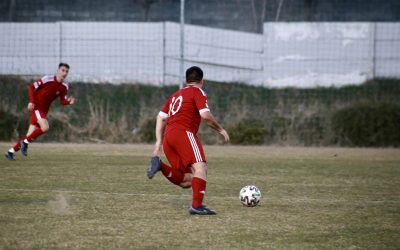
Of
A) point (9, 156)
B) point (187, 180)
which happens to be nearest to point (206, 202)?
point (187, 180)

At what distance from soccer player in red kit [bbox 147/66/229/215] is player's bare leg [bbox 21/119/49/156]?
21.1ft

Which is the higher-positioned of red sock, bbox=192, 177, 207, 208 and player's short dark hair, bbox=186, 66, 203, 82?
player's short dark hair, bbox=186, 66, 203, 82

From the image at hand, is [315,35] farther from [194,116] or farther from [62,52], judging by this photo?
[194,116]

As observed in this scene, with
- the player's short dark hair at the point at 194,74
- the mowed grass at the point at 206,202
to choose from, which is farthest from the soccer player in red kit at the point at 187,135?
the mowed grass at the point at 206,202

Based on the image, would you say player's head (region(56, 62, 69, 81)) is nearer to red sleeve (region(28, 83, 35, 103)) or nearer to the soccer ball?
red sleeve (region(28, 83, 35, 103))

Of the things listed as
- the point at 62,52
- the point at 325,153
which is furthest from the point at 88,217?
the point at 62,52

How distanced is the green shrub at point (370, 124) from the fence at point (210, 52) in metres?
2.78

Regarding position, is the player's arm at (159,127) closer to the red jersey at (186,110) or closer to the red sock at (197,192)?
the red jersey at (186,110)

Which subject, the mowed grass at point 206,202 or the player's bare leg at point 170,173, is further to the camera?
the player's bare leg at point 170,173

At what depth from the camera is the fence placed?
2175 centimetres

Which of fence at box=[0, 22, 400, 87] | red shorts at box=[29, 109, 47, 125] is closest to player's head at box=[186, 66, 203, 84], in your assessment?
red shorts at box=[29, 109, 47, 125]

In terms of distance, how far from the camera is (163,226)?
24.7ft

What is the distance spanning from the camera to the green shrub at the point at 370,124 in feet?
61.8

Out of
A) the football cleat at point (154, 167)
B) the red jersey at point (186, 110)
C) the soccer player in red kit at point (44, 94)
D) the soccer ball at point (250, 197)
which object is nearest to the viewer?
the football cleat at point (154, 167)
